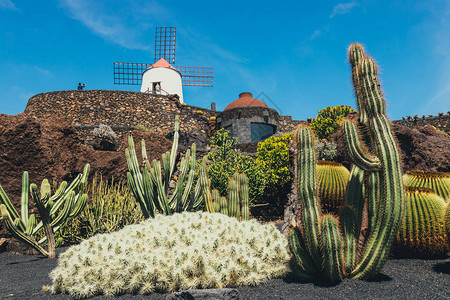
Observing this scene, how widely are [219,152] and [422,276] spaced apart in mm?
6841

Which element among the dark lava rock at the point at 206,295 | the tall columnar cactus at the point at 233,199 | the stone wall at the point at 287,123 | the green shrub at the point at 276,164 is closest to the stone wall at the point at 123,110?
the stone wall at the point at 287,123

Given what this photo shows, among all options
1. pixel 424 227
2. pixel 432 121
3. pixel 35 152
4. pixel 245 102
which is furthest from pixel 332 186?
pixel 432 121

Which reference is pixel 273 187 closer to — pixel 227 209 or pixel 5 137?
pixel 227 209

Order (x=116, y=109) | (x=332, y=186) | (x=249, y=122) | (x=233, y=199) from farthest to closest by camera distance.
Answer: (x=116, y=109) → (x=249, y=122) → (x=332, y=186) → (x=233, y=199)

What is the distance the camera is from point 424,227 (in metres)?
4.37

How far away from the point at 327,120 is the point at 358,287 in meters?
11.6

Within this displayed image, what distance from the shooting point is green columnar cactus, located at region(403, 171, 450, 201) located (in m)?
5.17

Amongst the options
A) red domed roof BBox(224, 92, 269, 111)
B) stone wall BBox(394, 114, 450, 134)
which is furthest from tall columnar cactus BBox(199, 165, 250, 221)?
stone wall BBox(394, 114, 450, 134)

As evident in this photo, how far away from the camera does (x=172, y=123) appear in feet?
69.2

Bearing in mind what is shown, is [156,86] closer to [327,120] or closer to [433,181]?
[327,120]

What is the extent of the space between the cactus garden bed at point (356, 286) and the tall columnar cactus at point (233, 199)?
2.07 meters

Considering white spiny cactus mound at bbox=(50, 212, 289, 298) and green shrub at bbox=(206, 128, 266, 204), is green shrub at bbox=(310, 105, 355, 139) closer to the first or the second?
green shrub at bbox=(206, 128, 266, 204)

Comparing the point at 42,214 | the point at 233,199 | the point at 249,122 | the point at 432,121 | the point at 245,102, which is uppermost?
the point at 245,102

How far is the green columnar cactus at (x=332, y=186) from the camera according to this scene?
653 cm
